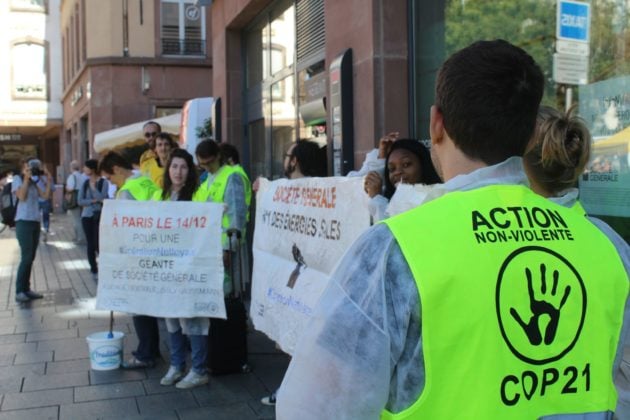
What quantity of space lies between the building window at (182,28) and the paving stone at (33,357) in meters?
19.1

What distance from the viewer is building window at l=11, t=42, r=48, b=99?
112 ft

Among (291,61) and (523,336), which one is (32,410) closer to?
(523,336)

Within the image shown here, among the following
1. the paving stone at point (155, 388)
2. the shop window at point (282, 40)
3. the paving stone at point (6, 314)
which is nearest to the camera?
the paving stone at point (155, 388)

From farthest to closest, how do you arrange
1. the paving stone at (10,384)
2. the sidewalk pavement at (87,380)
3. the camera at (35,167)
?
the camera at (35,167)
the paving stone at (10,384)
the sidewalk pavement at (87,380)

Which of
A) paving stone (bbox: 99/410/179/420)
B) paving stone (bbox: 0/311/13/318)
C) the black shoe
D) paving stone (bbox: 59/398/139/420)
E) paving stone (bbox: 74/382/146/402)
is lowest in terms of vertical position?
paving stone (bbox: 99/410/179/420)

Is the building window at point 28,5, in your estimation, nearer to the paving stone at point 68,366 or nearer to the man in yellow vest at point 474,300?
the paving stone at point 68,366

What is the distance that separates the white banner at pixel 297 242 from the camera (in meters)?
3.97

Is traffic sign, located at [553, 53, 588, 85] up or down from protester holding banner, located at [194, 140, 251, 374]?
up

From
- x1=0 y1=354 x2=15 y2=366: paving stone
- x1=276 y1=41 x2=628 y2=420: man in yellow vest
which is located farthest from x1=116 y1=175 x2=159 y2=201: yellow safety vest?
x1=276 y1=41 x2=628 y2=420: man in yellow vest

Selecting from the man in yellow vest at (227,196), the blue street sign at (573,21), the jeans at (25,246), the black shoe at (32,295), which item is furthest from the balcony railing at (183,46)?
the blue street sign at (573,21)

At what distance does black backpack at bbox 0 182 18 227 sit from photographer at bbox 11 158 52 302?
68 millimetres

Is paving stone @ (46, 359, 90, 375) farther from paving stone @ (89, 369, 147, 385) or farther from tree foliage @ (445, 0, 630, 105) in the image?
tree foliage @ (445, 0, 630, 105)

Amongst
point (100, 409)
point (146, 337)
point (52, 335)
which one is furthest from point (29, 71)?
point (100, 409)

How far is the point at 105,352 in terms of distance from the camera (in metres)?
5.90
